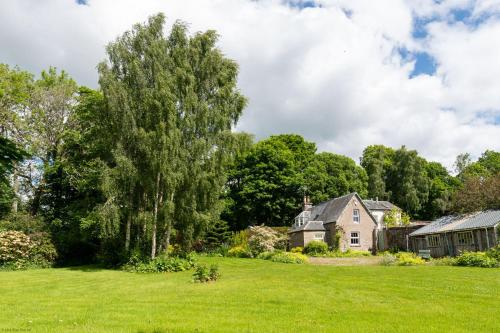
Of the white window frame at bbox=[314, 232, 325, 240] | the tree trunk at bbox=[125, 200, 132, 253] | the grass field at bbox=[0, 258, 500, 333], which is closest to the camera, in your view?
the grass field at bbox=[0, 258, 500, 333]

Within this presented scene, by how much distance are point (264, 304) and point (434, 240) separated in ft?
94.0

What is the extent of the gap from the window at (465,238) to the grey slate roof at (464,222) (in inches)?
24.7

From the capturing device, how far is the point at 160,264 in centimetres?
2381

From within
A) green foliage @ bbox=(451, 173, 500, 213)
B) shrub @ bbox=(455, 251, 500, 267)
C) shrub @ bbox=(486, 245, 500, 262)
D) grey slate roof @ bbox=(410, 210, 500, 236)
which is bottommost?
shrub @ bbox=(455, 251, 500, 267)

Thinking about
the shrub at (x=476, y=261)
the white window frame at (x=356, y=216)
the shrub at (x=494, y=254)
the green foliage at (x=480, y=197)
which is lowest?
the shrub at (x=476, y=261)

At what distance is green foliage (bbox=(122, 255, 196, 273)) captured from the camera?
2359cm

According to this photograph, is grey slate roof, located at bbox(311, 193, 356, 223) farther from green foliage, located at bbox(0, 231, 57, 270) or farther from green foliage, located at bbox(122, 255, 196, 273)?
green foliage, located at bbox(0, 231, 57, 270)

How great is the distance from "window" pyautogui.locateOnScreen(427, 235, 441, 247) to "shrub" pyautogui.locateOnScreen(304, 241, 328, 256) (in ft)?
29.2

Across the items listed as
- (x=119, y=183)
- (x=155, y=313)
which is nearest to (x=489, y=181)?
(x=119, y=183)

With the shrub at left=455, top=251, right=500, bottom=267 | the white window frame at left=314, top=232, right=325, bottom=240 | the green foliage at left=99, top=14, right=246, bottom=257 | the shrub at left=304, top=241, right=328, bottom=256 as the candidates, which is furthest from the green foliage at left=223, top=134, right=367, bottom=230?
the shrub at left=455, top=251, right=500, bottom=267

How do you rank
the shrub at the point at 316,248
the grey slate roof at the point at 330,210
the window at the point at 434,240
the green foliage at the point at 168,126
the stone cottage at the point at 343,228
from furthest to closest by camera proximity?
the grey slate roof at the point at 330,210 < the stone cottage at the point at 343,228 < the shrub at the point at 316,248 < the window at the point at 434,240 < the green foliage at the point at 168,126

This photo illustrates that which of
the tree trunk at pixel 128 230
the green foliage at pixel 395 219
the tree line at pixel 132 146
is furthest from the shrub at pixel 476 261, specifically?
the green foliage at pixel 395 219

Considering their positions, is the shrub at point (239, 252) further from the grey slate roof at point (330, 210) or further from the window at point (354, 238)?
the window at point (354, 238)

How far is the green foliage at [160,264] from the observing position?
2359 cm
